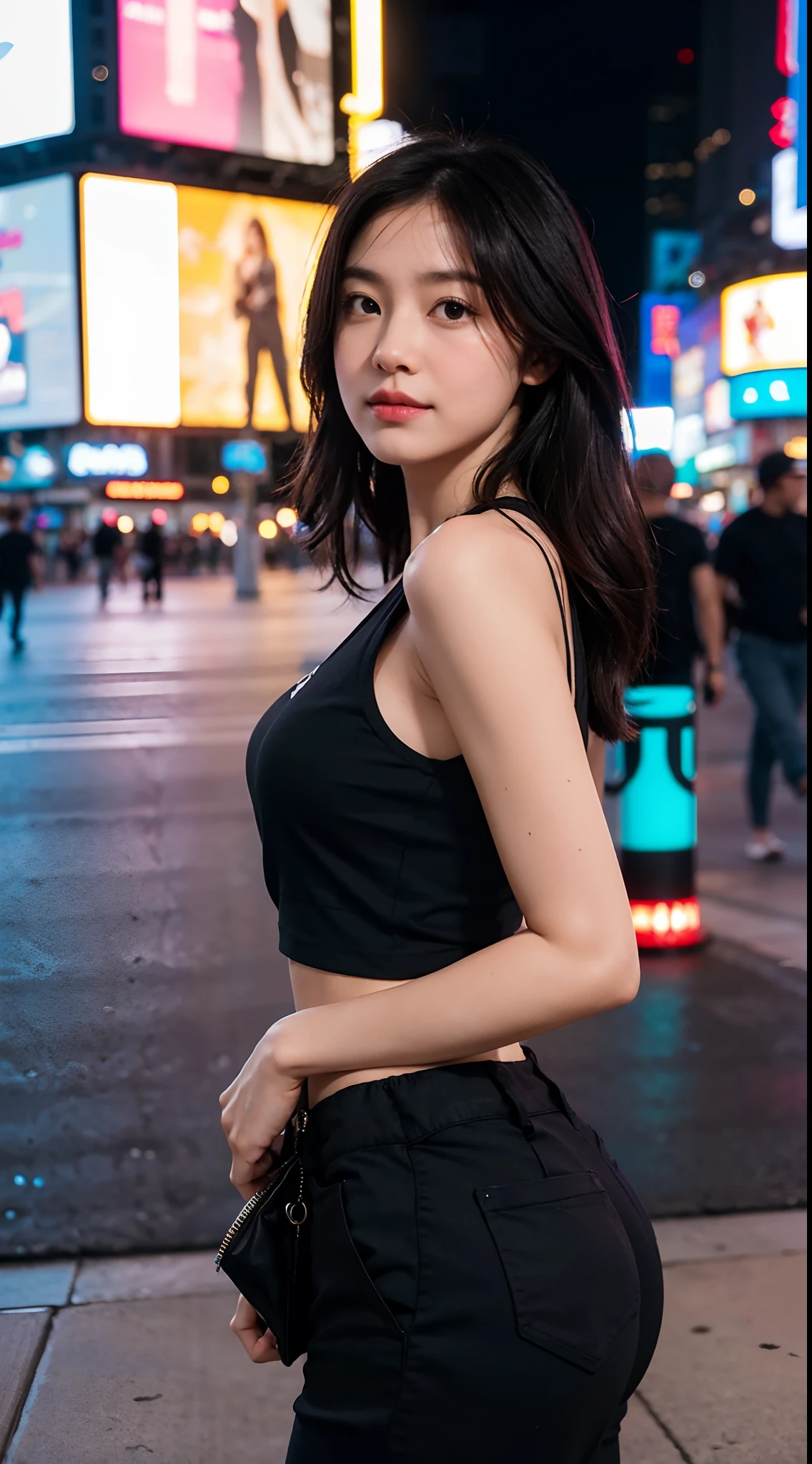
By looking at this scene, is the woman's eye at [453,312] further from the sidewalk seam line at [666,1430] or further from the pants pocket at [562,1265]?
the sidewalk seam line at [666,1430]

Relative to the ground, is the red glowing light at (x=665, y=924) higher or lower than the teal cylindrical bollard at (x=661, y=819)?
lower

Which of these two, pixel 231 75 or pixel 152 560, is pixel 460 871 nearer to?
pixel 231 75

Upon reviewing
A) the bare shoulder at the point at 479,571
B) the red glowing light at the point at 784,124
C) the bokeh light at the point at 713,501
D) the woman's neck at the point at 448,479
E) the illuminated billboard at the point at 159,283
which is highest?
the bokeh light at the point at 713,501

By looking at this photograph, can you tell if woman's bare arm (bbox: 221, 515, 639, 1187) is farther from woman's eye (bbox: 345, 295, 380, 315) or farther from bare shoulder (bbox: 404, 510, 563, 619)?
woman's eye (bbox: 345, 295, 380, 315)

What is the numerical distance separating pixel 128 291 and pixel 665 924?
3069 mm

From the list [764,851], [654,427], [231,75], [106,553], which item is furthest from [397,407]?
[106,553]

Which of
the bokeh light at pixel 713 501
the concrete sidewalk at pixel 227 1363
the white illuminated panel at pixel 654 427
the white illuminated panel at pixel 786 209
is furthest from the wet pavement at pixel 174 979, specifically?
the bokeh light at pixel 713 501

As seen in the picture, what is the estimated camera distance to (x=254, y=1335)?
49.8 inches

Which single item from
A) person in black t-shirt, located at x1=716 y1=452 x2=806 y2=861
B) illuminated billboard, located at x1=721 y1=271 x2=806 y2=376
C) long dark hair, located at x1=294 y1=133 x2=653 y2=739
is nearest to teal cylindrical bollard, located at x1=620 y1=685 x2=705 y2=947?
person in black t-shirt, located at x1=716 y1=452 x2=806 y2=861

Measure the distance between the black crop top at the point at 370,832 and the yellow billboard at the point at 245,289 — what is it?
1.49 feet

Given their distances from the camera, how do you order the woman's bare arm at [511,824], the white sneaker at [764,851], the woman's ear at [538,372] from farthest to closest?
the white sneaker at [764,851] → the woman's ear at [538,372] → the woman's bare arm at [511,824]

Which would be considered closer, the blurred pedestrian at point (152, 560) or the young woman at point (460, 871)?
the young woman at point (460, 871)

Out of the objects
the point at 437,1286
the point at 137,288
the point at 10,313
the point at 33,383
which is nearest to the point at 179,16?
the point at 10,313

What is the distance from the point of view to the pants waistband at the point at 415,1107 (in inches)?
44.2
